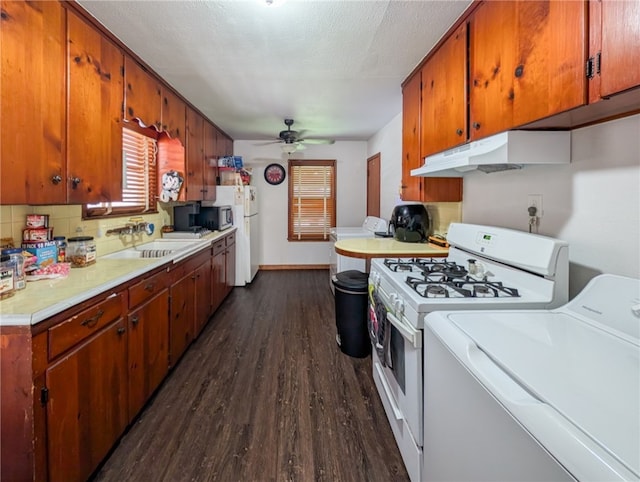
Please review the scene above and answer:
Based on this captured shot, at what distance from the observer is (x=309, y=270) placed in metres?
6.02

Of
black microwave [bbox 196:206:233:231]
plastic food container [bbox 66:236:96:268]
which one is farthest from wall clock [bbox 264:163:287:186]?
plastic food container [bbox 66:236:96:268]

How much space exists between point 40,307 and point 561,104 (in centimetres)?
200

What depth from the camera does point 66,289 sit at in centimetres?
145

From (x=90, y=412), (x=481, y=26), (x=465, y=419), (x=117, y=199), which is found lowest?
(x=90, y=412)

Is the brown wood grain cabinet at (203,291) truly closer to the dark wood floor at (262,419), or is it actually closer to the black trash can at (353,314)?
the dark wood floor at (262,419)

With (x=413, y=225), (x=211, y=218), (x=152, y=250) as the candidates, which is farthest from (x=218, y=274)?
(x=413, y=225)

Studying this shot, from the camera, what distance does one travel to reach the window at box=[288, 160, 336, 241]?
19.5 feet

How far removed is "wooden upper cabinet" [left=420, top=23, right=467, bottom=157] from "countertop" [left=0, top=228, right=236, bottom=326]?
2.02m

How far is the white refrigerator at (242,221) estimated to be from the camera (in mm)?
4652

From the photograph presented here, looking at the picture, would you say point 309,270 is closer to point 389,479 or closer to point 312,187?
point 312,187

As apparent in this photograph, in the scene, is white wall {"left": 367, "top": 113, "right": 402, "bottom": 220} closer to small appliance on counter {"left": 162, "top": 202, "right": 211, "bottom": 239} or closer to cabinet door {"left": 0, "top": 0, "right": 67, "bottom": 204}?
small appliance on counter {"left": 162, "top": 202, "right": 211, "bottom": 239}

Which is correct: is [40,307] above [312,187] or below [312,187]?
below

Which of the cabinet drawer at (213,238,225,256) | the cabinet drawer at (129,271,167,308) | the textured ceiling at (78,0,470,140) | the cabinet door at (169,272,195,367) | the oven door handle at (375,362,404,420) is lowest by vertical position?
the oven door handle at (375,362,404,420)

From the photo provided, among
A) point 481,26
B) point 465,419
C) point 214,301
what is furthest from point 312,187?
point 465,419
